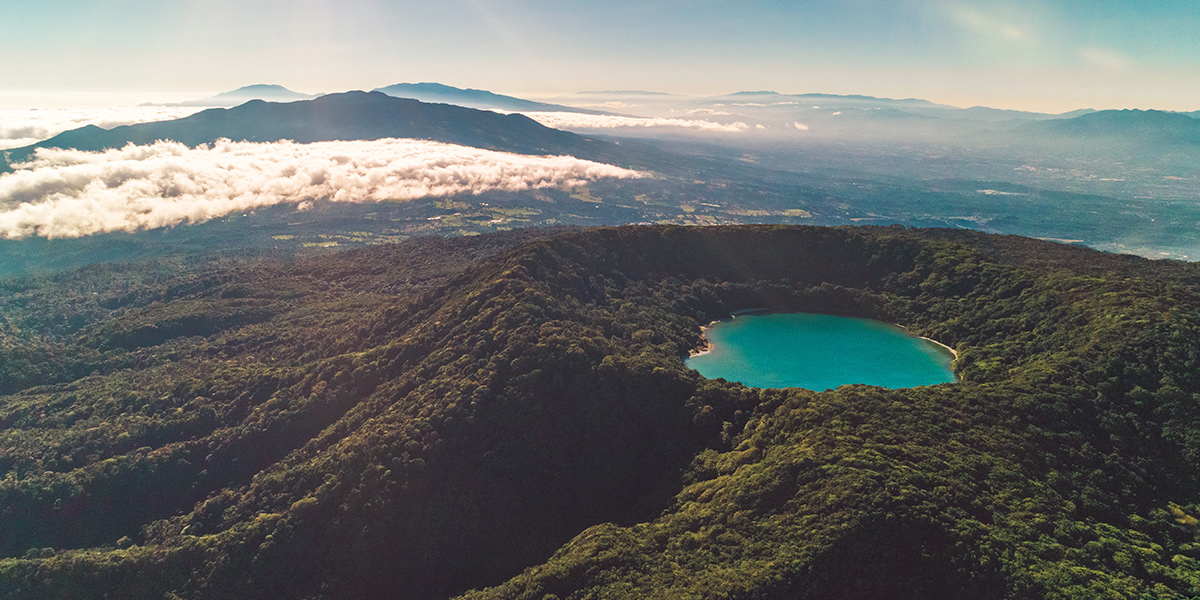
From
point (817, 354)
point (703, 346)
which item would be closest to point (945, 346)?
point (817, 354)

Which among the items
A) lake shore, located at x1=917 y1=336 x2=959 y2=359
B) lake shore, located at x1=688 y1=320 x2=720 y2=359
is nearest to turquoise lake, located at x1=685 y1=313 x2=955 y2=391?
lake shore, located at x1=917 y1=336 x2=959 y2=359

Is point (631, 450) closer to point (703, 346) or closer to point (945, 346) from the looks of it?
point (703, 346)

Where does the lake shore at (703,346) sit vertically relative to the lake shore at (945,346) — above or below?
below

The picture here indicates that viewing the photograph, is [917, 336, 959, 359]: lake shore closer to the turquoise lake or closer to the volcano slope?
the turquoise lake

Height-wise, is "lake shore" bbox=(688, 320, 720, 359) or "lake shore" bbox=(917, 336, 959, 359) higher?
"lake shore" bbox=(917, 336, 959, 359)

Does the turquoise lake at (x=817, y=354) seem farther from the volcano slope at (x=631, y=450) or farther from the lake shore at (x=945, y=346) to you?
the volcano slope at (x=631, y=450)

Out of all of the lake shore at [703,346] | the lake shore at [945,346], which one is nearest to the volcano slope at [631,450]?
the lake shore at [703,346]
